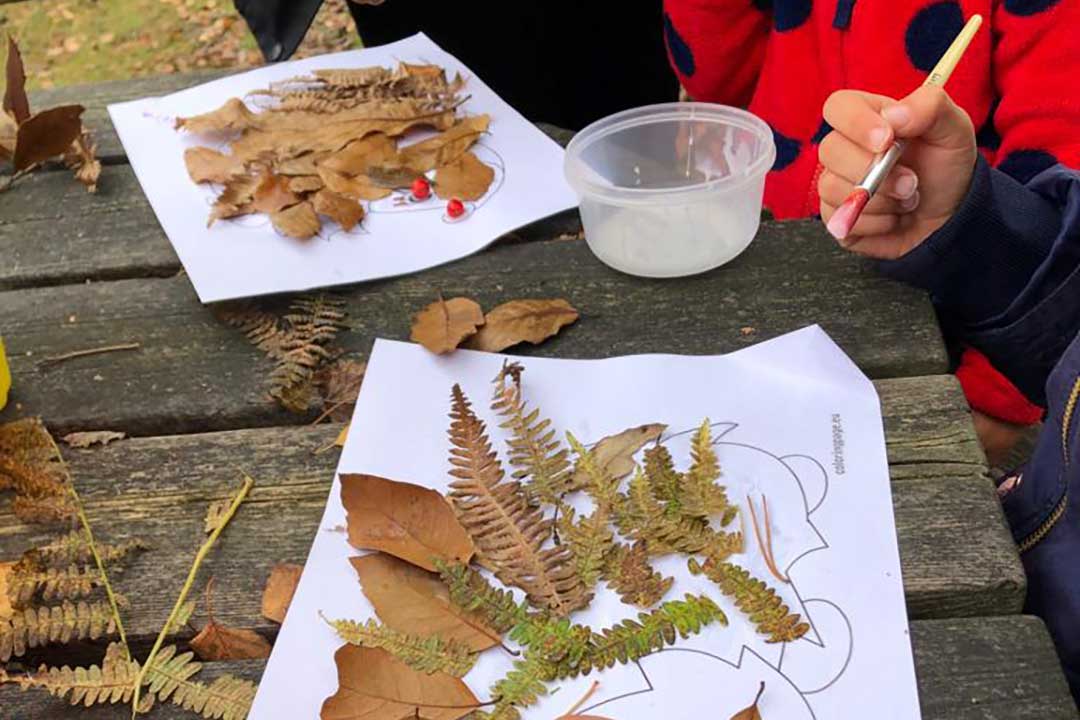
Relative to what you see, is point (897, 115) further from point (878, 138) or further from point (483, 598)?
point (483, 598)

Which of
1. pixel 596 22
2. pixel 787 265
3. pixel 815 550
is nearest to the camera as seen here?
pixel 815 550

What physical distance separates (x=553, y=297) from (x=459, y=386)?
0.15m

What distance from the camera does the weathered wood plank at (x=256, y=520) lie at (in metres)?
0.61

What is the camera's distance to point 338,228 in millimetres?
960

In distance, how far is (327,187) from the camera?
0.99 meters

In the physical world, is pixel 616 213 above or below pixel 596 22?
above

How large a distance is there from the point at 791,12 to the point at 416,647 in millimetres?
873

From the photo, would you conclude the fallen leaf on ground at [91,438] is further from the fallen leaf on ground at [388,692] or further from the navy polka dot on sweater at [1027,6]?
the navy polka dot on sweater at [1027,6]

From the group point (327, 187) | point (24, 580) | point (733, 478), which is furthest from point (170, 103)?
point (733, 478)

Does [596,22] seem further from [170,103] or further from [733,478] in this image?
[733,478]

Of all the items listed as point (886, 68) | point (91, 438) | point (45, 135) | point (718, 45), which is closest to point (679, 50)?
point (718, 45)

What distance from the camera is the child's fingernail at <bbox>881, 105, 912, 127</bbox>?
77cm

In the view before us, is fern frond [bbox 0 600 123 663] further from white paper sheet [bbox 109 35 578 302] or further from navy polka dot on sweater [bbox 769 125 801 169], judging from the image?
navy polka dot on sweater [bbox 769 125 801 169]

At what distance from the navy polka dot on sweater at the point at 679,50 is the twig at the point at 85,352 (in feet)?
2.58
